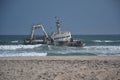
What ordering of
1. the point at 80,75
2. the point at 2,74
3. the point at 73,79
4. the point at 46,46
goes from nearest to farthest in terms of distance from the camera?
the point at 73,79 < the point at 80,75 < the point at 2,74 < the point at 46,46

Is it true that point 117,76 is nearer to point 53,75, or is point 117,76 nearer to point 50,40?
point 53,75

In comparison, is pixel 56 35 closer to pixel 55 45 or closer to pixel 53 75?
pixel 55 45

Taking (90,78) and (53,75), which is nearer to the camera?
(90,78)

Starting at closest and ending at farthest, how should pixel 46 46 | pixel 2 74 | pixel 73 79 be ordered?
pixel 73 79 → pixel 2 74 → pixel 46 46

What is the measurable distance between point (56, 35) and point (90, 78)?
25.7 m

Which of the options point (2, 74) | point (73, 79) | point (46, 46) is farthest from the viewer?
point (46, 46)

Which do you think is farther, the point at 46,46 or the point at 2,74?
the point at 46,46

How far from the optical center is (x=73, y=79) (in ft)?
21.6

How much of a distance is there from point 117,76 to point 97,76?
50 centimetres

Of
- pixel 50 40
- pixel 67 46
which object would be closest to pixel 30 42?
pixel 50 40

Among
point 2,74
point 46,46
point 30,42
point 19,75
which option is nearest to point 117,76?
point 19,75

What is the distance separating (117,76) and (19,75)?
2679 millimetres

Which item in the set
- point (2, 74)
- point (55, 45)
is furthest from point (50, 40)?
point (2, 74)

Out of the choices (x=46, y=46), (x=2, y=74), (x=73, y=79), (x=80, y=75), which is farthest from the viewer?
(x=46, y=46)
